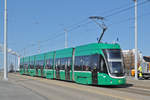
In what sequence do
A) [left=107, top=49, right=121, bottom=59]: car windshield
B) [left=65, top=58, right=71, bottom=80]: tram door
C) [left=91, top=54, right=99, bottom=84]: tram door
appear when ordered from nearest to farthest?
[left=107, top=49, right=121, bottom=59]: car windshield
[left=91, top=54, right=99, bottom=84]: tram door
[left=65, top=58, right=71, bottom=80]: tram door

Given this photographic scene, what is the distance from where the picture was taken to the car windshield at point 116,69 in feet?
63.3

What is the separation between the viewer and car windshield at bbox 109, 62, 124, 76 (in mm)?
19281

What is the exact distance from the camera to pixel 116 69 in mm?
19406

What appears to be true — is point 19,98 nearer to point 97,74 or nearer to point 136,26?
point 97,74

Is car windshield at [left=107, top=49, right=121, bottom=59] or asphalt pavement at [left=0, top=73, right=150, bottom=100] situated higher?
car windshield at [left=107, top=49, right=121, bottom=59]

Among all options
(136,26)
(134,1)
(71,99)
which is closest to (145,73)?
(136,26)

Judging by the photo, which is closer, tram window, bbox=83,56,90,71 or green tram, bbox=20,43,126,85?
green tram, bbox=20,43,126,85

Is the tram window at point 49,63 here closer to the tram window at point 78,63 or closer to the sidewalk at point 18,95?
the tram window at point 78,63

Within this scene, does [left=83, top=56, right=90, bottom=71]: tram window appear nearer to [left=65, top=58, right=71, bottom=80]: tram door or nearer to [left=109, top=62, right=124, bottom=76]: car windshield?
[left=109, top=62, right=124, bottom=76]: car windshield

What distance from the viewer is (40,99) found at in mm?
11789

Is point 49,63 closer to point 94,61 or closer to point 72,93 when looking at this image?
point 94,61

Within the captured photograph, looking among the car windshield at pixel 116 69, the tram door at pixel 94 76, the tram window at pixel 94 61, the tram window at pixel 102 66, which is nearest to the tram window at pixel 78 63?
the tram window at pixel 94 61

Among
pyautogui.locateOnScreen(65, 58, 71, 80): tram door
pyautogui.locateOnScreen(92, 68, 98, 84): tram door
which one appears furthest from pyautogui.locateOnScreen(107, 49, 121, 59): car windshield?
pyautogui.locateOnScreen(65, 58, 71, 80): tram door

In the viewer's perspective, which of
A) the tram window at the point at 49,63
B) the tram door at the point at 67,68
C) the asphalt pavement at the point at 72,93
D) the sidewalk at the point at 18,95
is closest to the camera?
the sidewalk at the point at 18,95
